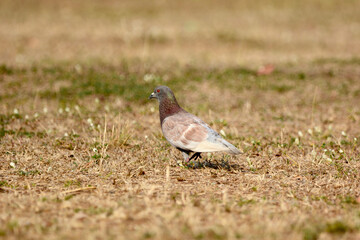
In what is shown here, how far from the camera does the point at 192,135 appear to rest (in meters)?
6.19

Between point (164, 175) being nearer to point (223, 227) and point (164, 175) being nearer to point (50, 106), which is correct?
point (223, 227)

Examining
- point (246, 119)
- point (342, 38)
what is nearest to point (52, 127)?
point (246, 119)

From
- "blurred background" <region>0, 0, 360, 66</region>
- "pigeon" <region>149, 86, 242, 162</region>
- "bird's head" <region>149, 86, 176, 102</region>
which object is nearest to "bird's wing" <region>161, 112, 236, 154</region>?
"pigeon" <region>149, 86, 242, 162</region>

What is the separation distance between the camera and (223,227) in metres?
4.30

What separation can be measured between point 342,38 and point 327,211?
1812 cm

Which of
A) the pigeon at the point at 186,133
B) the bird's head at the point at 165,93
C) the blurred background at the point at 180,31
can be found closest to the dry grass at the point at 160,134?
the blurred background at the point at 180,31

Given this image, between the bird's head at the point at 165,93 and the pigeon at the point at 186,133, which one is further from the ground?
the bird's head at the point at 165,93

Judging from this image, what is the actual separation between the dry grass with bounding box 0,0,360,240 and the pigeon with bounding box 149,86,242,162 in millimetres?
437

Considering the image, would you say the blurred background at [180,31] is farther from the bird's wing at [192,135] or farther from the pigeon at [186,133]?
the bird's wing at [192,135]

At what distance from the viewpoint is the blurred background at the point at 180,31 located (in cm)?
Result: 1657

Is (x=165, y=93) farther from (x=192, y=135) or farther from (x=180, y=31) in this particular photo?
(x=180, y=31)

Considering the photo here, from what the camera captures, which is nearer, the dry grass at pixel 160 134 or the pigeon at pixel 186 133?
the dry grass at pixel 160 134

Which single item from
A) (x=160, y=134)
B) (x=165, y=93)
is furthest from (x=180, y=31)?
(x=165, y=93)

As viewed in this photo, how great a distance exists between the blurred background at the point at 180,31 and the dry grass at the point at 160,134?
0.12 meters
